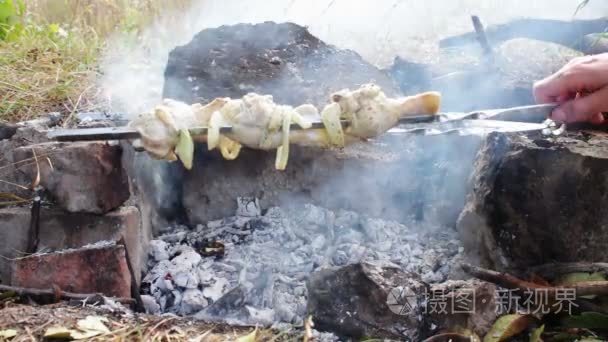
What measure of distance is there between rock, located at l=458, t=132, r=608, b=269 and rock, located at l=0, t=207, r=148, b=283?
178cm

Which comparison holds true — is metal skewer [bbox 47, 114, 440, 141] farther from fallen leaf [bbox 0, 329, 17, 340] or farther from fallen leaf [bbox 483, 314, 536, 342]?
fallen leaf [bbox 483, 314, 536, 342]

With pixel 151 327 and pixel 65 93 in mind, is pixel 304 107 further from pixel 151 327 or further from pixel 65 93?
pixel 65 93

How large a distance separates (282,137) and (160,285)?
1.01 meters

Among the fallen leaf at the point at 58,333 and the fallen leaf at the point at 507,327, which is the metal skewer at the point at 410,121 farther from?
the fallen leaf at the point at 507,327

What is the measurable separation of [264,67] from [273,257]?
1244mm

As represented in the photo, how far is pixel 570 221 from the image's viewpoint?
2.46 m

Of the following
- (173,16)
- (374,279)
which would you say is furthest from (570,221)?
(173,16)

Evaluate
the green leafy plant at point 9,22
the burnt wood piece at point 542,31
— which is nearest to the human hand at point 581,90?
the burnt wood piece at point 542,31

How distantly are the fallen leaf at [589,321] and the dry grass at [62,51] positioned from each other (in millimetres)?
3091

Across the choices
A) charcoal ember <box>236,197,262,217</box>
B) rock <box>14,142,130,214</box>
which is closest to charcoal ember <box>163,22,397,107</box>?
charcoal ember <box>236,197,262,217</box>

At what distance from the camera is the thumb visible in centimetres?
260

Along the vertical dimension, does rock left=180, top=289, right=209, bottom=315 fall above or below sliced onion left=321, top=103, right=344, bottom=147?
below

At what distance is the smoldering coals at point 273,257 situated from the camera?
2.68 m

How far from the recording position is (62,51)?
4.67m
